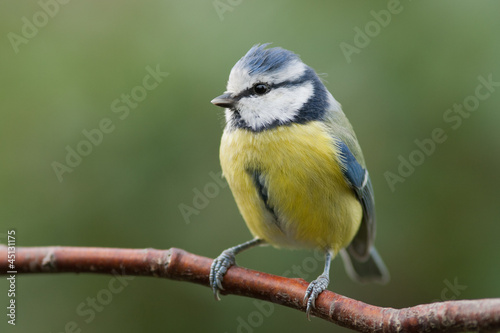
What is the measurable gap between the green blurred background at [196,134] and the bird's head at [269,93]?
22 cm

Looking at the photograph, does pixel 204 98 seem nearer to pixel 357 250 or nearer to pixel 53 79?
pixel 53 79

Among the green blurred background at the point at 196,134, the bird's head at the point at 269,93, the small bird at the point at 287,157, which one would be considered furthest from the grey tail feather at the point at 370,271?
the bird's head at the point at 269,93

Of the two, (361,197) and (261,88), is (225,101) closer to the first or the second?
(261,88)

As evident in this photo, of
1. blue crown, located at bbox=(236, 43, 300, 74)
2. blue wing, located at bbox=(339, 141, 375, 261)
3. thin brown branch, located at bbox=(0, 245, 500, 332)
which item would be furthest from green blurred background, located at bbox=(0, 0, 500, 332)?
thin brown branch, located at bbox=(0, 245, 500, 332)

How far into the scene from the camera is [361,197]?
2070 millimetres

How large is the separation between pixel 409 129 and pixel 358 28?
46cm

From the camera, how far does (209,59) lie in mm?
2129

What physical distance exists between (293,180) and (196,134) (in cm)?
55

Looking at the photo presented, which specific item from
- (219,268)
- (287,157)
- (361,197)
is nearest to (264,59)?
(287,157)

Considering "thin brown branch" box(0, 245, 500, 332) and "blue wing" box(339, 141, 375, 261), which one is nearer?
"thin brown branch" box(0, 245, 500, 332)

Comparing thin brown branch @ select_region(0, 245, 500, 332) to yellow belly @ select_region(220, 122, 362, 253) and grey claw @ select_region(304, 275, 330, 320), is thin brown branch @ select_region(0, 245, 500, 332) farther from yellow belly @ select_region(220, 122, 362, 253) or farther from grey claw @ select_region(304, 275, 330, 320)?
yellow belly @ select_region(220, 122, 362, 253)

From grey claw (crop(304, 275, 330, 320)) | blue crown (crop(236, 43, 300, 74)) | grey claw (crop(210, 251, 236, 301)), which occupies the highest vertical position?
blue crown (crop(236, 43, 300, 74))

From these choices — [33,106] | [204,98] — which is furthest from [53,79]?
[204,98]

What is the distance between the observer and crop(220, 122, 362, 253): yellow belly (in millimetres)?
1844
